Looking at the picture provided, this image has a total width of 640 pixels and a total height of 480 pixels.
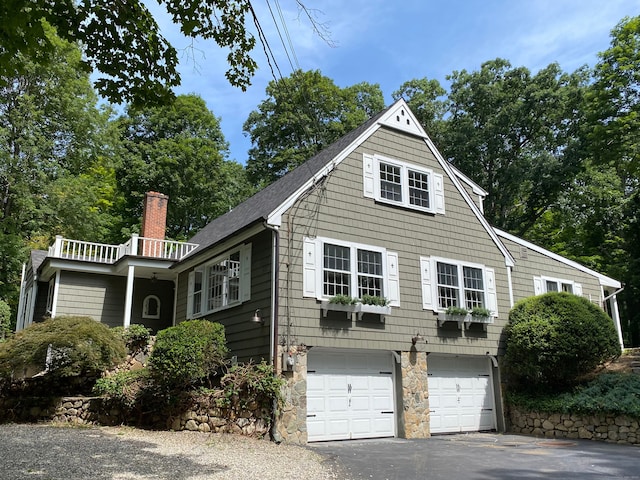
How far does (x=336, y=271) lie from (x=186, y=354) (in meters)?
3.79

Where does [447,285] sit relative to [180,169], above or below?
below

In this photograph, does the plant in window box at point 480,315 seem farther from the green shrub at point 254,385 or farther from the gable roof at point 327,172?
the green shrub at point 254,385

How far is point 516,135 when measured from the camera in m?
29.4

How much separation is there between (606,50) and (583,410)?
18.4 m

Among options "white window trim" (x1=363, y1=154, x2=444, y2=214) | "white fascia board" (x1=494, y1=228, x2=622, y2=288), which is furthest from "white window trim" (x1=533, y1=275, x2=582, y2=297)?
"white window trim" (x1=363, y1=154, x2=444, y2=214)

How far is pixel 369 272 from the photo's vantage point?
42.2ft

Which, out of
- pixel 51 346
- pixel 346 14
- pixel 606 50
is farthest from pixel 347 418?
pixel 606 50

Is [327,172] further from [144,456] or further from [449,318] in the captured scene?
[144,456]

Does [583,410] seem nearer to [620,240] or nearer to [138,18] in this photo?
[138,18]

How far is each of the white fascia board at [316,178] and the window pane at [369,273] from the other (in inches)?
80.4

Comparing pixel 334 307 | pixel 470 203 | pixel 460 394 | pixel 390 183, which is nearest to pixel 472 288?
pixel 470 203

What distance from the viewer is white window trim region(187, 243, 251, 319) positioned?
12422 millimetres

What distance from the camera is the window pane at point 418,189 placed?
47.3 feet

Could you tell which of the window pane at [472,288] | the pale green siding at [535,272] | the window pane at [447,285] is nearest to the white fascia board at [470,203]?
the pale green siding at [535,272]
